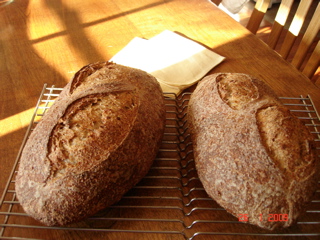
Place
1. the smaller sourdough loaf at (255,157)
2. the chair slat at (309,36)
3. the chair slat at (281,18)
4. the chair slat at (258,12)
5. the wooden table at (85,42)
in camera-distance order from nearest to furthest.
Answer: the smaller sourdough loaf at (255,157), the wooden table at (85,42), the chair slat at (309,36), the chair slat at (281,18), the chair slat at (258,12)

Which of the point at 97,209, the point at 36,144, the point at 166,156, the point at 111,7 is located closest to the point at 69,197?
the point at 97,209

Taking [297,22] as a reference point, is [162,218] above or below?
below

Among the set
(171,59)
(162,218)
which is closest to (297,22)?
(171,59)

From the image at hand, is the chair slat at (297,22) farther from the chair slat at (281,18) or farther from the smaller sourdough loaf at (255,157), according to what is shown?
the smaller sourdough loaf at (255,157)

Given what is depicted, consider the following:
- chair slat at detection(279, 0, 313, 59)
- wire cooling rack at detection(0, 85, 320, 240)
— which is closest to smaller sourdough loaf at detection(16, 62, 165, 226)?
wire cooling rack at detection(0, 85, 320, 240)

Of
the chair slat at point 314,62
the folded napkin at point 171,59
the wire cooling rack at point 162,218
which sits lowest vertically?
the wire cooling rack at point 162,218

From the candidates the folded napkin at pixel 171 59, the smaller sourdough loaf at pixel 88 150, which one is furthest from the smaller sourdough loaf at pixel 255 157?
the folded napkin at pixel 171 59

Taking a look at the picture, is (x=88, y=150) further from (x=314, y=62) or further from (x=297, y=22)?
(x=297, y=22)
